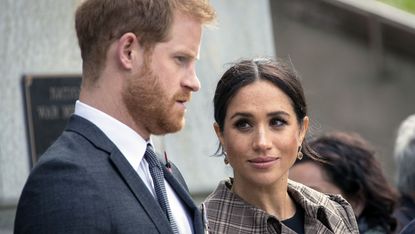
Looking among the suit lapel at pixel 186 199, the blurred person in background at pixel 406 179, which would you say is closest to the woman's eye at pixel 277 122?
the suit lapel at pixel 186 199

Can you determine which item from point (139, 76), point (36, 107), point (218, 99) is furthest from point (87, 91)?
point (36, 107)

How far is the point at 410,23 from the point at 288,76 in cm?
643

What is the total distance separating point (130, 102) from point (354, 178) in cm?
211

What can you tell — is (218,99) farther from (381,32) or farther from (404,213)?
(381,32)

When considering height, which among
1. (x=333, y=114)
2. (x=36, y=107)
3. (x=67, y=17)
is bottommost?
(x=333, y=114)

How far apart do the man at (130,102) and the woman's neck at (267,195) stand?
462mm

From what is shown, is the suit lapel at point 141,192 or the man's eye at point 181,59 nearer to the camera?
the suit lapel at point 141,192

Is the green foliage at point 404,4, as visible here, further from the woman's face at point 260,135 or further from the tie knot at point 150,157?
the tie knot at point 150,157

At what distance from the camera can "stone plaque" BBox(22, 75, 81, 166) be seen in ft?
16.7

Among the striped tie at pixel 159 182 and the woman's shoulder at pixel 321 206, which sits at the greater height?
the striped tie at pixel 159 182

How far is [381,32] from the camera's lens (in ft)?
32.2

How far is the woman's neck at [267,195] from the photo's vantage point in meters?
3.64

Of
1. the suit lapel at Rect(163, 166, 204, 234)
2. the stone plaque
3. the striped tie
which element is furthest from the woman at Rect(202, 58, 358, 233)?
the stone plaque

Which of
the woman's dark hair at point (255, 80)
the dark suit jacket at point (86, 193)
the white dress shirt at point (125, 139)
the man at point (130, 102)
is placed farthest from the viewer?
the woman's dark hair at point (255, 80)
